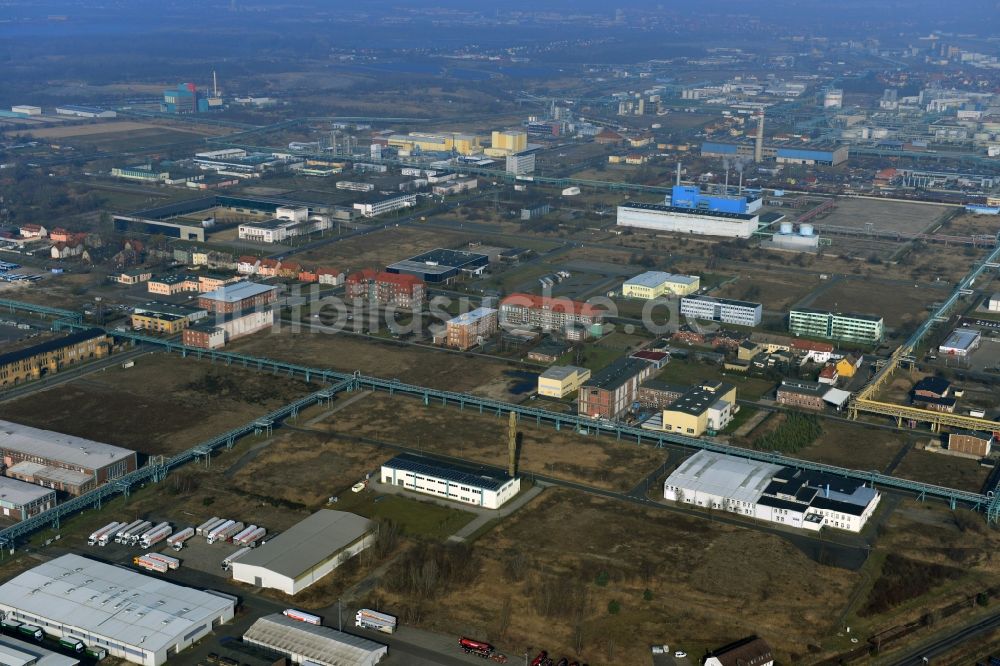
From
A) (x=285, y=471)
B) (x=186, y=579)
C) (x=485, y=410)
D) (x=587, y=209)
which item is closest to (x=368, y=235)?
(x=587, y=209)

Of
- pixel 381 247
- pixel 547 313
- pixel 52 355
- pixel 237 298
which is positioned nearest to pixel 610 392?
pixel 547 313

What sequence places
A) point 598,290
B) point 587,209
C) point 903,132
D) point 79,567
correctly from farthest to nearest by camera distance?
point 903,132, point 587,209, point 598,290, point 79,567

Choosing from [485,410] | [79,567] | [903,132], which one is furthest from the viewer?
[903,132]

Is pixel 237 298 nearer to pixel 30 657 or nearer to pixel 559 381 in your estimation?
pixel 559 381

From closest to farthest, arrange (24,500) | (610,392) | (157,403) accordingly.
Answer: (24,500), (610,392), (157,403)

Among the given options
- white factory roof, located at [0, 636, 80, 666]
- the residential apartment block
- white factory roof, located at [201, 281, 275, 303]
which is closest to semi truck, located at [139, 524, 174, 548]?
white factory roof, located at [0, 636, 80, 666]

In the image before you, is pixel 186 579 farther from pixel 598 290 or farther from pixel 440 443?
pixel 598 290
